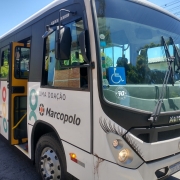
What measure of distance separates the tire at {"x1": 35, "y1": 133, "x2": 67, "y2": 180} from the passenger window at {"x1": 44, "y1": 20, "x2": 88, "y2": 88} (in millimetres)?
868

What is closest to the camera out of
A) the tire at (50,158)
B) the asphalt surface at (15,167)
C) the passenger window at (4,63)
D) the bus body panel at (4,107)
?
the tire at (50,158)

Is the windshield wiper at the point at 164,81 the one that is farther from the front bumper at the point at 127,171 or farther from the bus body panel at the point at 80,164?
the bus body panel at the point at 80,164

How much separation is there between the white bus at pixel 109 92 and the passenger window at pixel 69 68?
0.04 feet

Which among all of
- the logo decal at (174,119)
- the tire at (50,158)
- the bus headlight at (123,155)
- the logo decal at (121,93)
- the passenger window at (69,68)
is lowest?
the tire at (50,158)

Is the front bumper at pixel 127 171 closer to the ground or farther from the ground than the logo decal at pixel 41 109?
closer to the ground

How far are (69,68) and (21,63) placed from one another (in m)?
2.02

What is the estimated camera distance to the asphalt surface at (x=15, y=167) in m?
3.64

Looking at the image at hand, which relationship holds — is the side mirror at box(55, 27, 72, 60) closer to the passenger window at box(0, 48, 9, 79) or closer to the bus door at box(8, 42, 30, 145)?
the bus door at box(8, 42, 30, 145)

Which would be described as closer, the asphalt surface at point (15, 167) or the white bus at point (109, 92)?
the white bus at point (109, 92)

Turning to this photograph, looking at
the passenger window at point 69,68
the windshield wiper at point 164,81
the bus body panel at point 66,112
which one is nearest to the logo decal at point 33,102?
the bus body panel at point 66,112

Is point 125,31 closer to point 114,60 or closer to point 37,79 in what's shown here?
point 114,60

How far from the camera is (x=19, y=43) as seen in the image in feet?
13.3

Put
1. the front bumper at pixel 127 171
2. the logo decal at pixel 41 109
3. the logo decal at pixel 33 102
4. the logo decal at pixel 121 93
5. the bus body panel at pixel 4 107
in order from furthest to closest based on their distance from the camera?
the bus body panel at pixel 4 107
the logo decal at pixel 33 102
the logo decal at pixel 41 109
the logo decal at pixel 121 93
the front bumper at pixel 127 171

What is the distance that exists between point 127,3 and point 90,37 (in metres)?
0.78
